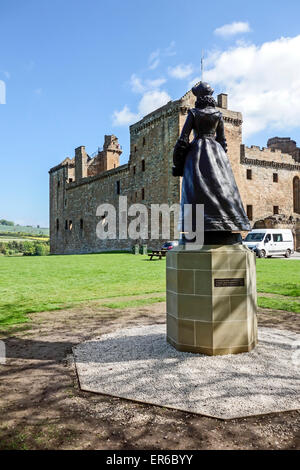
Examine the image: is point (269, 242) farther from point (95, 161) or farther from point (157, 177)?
point (95, 161)

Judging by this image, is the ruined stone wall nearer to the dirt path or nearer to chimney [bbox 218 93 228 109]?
chimney [bbox 218 93 228 109]

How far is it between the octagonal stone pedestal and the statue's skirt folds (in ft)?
1.20

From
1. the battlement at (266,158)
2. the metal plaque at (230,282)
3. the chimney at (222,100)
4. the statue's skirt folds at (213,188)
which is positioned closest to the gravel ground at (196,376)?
the metal plaque at (230,282)

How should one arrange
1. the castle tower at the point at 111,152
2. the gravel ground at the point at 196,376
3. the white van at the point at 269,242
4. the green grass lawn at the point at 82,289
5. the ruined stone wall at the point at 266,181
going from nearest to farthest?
1. the gravel ground at the point at 196,376
2. the green grass lawn at the point at 82,289
3. the white van at the point at 269,242
4. the ruined stone wall at the point at 266,181
5. the castle tower at the point at 111,152

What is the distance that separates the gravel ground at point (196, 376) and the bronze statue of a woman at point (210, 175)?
60.5 inches

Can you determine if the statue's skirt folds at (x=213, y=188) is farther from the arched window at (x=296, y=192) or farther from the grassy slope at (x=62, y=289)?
the arched window at (x=296, y=192)

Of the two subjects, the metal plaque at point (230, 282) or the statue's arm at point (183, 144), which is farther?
the statue's arm at point (183, 144)

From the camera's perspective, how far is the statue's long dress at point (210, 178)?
4.83 meters

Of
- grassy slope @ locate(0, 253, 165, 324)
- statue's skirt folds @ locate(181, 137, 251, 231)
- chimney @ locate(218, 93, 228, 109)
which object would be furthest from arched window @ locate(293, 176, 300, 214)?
statue's skirt folds @ locate(181, 137, 251, 231)

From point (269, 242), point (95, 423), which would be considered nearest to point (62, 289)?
point (95, 423)

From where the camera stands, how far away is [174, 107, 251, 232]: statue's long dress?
4.83 meters

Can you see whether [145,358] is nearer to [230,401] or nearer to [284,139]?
[230,401]

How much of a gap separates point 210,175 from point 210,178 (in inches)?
1.7

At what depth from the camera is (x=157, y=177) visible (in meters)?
34.9
